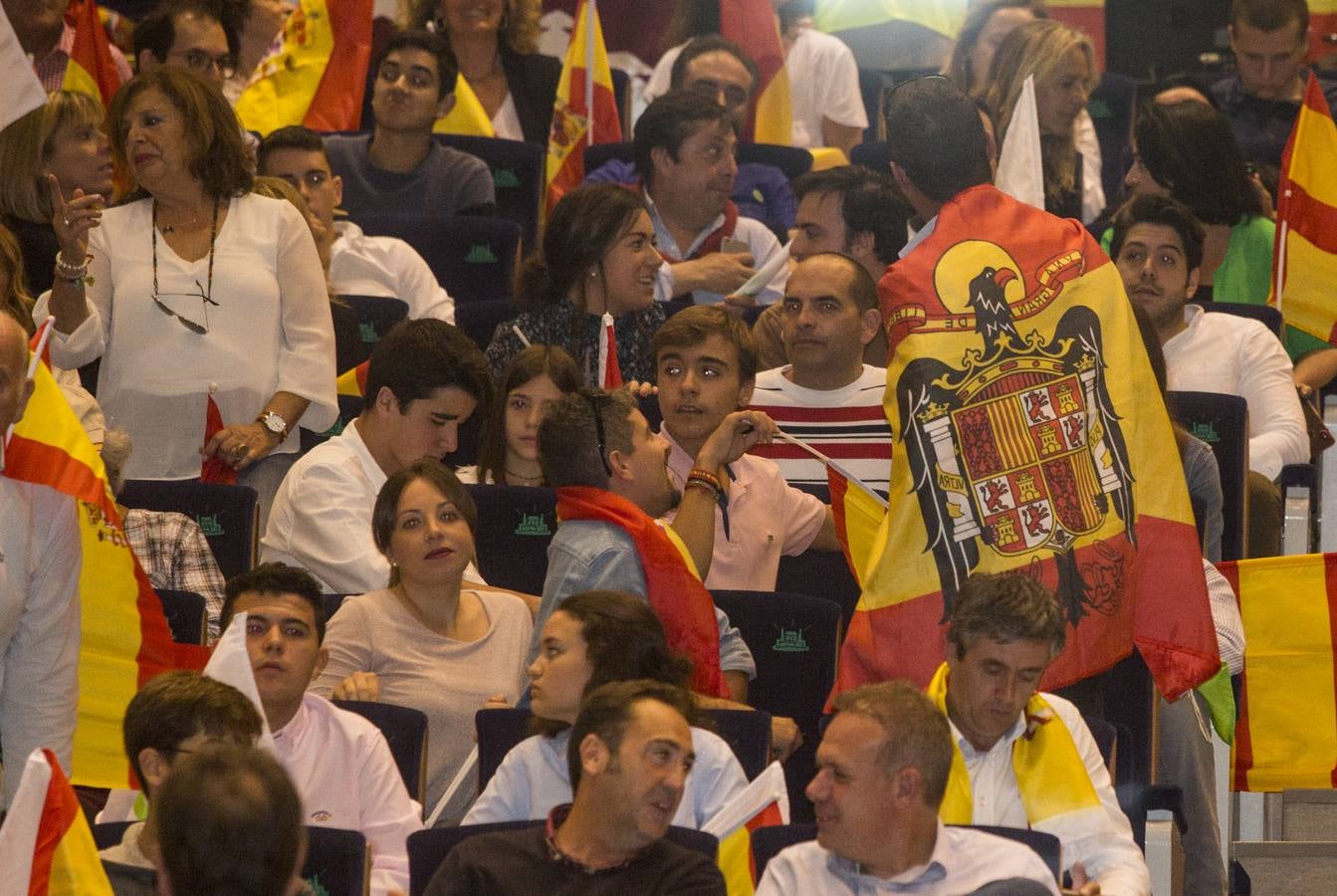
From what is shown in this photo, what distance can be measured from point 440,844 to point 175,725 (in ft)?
1.60

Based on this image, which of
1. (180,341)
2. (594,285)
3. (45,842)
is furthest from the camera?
(594,285)

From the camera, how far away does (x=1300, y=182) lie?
7398mm

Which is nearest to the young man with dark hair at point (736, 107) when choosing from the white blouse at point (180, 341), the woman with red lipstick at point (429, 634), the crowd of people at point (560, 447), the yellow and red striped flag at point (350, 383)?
the crowd of people at point (560, 447)

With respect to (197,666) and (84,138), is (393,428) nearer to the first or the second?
(197,666)

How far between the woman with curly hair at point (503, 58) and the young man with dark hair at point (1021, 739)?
496 centimetres

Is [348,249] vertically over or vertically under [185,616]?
over

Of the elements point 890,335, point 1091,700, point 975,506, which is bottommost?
point 1091,700

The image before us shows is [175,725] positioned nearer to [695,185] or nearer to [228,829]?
[228,829]

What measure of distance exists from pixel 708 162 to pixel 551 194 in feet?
3.74

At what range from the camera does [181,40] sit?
7.81 metres

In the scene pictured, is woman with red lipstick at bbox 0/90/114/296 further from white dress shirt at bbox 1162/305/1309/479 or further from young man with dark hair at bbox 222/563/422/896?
white dress shirt at bbox 1162/305/1309/479

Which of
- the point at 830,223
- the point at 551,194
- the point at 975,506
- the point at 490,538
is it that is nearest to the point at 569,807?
the point at 975,506

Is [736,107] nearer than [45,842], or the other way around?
[45,842]

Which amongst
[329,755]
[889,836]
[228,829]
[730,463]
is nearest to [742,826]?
[889,836]
